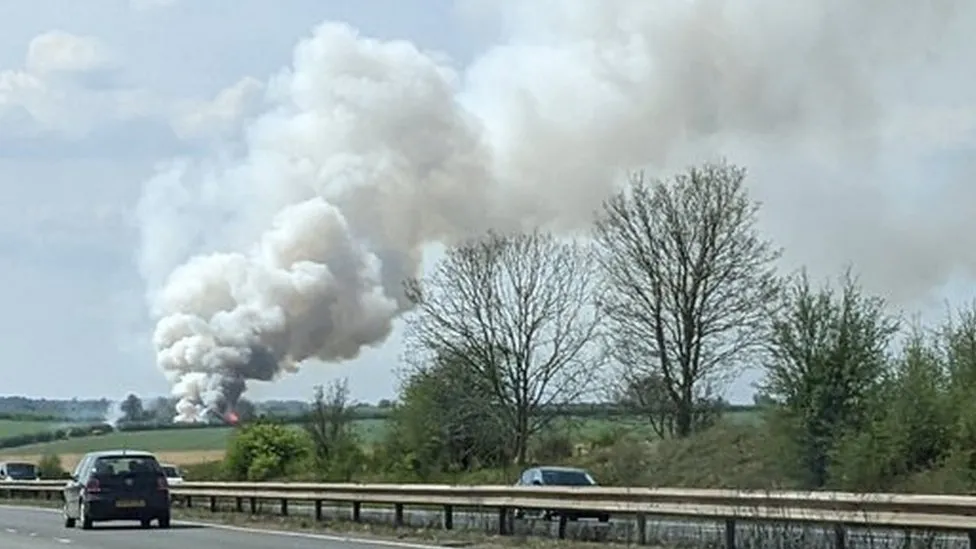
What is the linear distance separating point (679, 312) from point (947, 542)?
37.8 meters

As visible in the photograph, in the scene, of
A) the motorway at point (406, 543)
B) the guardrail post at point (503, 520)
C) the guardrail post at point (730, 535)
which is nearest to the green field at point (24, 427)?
the motorway at point (406, 543)

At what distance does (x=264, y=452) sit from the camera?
6350 centimetres

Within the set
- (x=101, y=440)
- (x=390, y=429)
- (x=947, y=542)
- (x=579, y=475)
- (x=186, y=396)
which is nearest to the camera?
(x=947, y=542)

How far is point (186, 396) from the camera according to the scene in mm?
86812

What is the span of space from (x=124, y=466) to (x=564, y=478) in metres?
11.2

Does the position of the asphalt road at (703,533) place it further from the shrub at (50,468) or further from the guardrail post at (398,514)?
the shrub at (50,468)

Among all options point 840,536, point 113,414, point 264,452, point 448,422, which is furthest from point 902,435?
point 113,414

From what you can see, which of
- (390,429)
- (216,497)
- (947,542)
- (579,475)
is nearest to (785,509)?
(947,542)

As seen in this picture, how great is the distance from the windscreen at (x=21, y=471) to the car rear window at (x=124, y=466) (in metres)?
38.3

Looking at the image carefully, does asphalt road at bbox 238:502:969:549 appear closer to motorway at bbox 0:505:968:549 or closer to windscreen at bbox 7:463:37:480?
motorway at bbox 0:505:968:549

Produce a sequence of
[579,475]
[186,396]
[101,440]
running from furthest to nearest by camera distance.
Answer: [101,440] → [186,396] → [579,475]

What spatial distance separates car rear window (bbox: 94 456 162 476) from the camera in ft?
117

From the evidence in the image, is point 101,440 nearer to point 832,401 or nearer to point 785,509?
point 832,401

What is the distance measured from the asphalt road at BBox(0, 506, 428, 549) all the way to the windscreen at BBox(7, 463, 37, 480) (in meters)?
35.5
